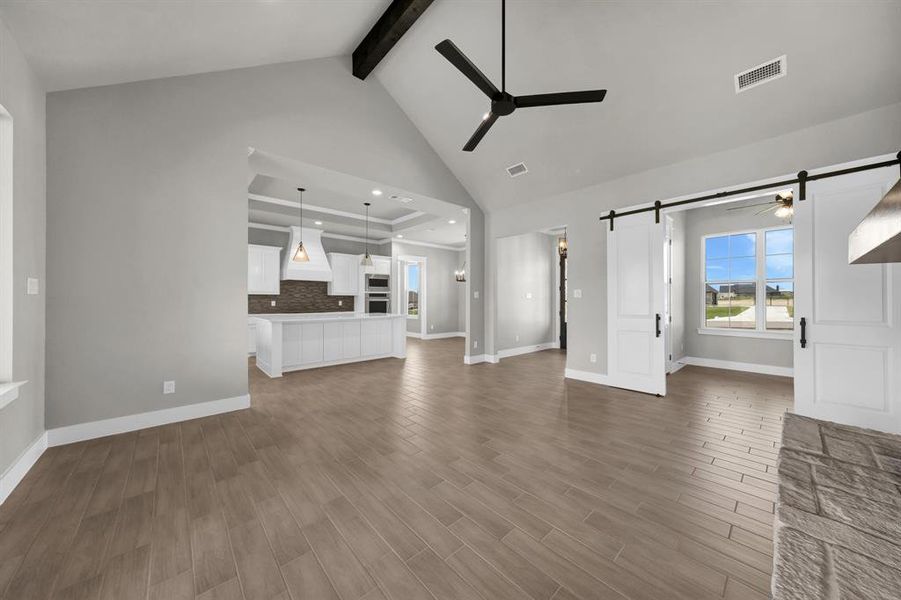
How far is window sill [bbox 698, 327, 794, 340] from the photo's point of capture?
5.20 meters

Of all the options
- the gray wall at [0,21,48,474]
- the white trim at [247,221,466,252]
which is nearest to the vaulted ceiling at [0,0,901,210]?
the gray wall at [0,21,48,474]

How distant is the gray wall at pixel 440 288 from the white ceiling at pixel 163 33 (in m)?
6.43

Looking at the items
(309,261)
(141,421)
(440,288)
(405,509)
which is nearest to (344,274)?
(309,261)

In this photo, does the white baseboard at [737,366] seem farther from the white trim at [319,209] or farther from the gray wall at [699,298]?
the white trim at [319,209]

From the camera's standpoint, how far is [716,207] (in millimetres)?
5797

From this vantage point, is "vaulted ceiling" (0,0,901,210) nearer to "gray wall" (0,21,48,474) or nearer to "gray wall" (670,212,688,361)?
"gray wall" (0,21,48,474)

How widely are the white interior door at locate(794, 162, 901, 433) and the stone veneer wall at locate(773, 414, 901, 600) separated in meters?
2.07

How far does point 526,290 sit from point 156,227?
20.7 ft

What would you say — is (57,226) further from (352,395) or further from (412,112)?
(412,112)

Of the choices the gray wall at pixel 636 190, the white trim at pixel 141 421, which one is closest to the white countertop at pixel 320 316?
the gray wall at pixel 636 190

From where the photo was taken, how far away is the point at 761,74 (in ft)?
9.78

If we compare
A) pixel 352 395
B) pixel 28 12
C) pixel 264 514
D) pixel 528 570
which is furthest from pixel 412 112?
pixel 528 570

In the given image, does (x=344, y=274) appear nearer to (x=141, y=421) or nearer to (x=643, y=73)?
(x=141, y=421)

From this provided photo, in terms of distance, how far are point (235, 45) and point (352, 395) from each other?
3.74 metres
